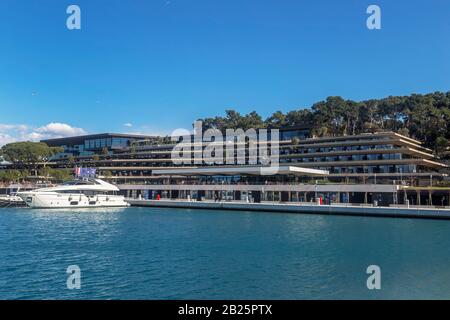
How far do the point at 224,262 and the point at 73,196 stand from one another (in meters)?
66.0

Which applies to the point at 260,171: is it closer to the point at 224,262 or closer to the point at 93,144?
the point at 224,262

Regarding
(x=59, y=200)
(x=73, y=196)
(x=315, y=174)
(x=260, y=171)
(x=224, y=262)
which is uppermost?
(x=260, y=171)

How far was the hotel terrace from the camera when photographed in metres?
89.1

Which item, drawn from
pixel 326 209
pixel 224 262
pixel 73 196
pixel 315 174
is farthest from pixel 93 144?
pixel 224 262

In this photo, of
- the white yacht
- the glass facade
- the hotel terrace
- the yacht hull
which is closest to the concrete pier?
the hotel terrace

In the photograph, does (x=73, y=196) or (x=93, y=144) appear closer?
(x=73, y=196)

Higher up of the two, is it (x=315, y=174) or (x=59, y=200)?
(x=315, y=174)

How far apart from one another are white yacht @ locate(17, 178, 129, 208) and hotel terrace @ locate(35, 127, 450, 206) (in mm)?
25097

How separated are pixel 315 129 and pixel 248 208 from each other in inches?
2034

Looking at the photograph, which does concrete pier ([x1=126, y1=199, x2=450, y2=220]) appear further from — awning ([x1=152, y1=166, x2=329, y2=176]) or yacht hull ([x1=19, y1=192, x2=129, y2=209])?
yacht hull ([x1=19, y1=192, x2=129, y2=209])

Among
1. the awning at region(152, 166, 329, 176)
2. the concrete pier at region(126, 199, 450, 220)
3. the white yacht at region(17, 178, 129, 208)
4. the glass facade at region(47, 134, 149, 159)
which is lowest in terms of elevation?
the concrete pier at region(126, 199, 450, 220)

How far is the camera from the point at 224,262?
32594 mm

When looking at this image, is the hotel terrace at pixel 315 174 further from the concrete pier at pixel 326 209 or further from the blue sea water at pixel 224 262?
the blue sea water at pixel 224 262

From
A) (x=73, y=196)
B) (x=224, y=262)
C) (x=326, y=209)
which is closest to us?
(x=224, y=262)
